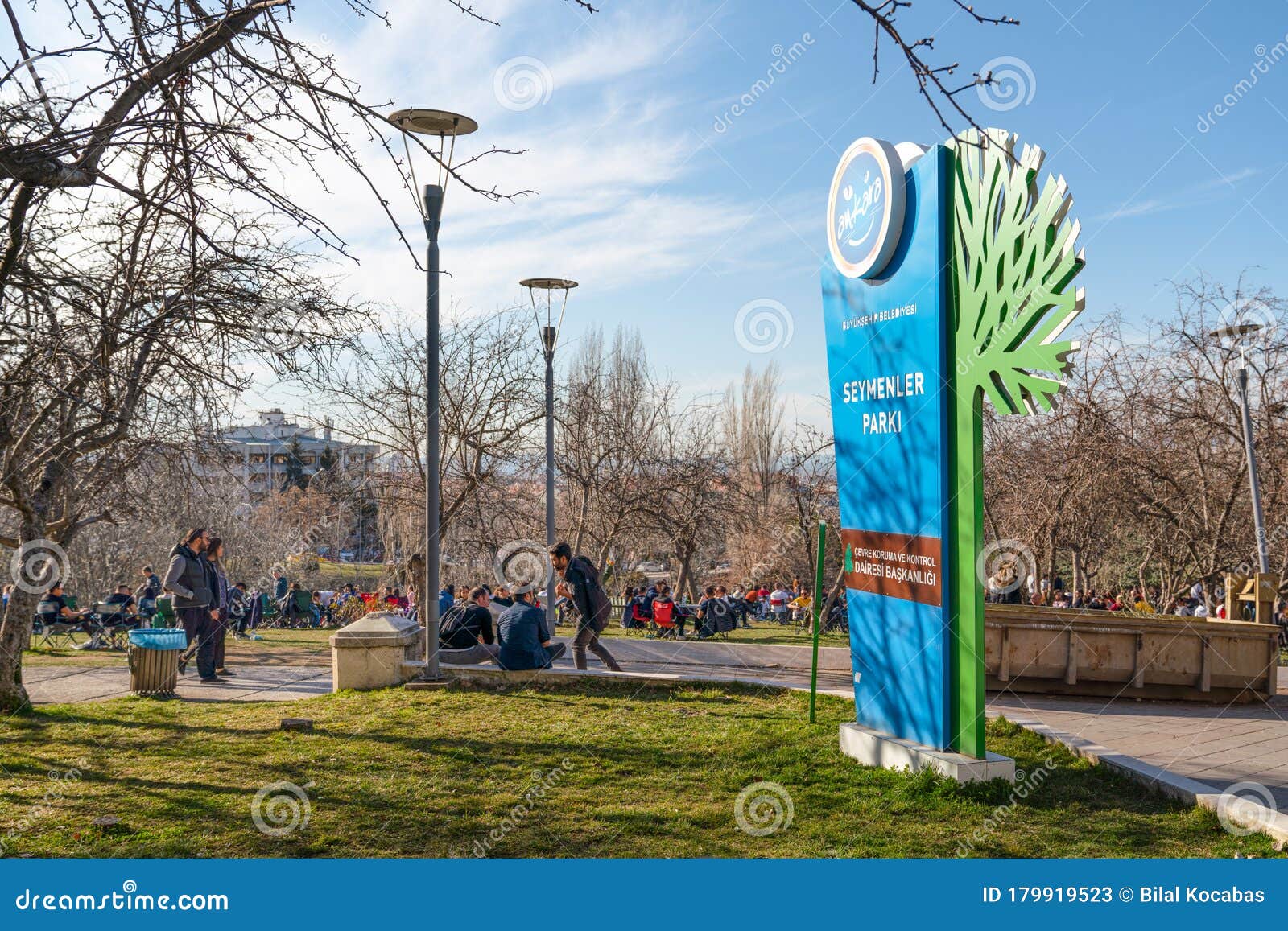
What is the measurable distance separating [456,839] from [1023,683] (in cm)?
802

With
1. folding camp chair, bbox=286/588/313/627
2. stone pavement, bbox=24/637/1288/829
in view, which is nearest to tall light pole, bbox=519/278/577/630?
stone pavement, bbox=24/637/1288/829

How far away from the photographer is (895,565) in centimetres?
734

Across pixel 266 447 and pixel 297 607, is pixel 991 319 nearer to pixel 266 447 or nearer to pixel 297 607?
pixel 266 447

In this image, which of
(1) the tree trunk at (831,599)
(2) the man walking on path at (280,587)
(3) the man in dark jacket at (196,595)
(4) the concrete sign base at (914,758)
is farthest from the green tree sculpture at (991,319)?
(2) the man walking on path at (280,587)

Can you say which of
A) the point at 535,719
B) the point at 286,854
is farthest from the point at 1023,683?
the point at 286,854

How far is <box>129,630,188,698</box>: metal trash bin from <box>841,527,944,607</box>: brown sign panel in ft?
23.9

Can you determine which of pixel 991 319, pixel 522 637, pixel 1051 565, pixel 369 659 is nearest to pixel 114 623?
pixel 369 659

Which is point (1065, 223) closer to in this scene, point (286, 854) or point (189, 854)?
point (286, 854)

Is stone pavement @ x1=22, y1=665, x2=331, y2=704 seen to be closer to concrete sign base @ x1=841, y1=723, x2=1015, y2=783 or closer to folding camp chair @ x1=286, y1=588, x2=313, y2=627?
concrete sign base @ x1=841, y1=723, x2=1015, y2=783

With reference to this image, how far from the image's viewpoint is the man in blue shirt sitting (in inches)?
425

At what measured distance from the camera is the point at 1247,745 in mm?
8719

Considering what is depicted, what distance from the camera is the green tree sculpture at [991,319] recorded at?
6.31 meters

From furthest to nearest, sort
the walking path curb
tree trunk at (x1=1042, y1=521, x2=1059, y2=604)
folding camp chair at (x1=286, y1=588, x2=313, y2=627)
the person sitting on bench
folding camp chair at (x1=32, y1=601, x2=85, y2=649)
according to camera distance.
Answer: folding camp chair at (x1=286, y1=588, x2=313, y2=627) → tree trunk at (x1=1042, y1=521, x2=1059, y2=604) → folding camp chair at (x1=32, y1=601, x2=85, y2=649) → the person sitting on bench → the walking path curb

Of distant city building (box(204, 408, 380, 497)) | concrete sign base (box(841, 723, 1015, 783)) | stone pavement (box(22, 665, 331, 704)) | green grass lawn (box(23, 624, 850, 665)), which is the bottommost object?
green grass lawn (box(23, 624, 850, 665))
